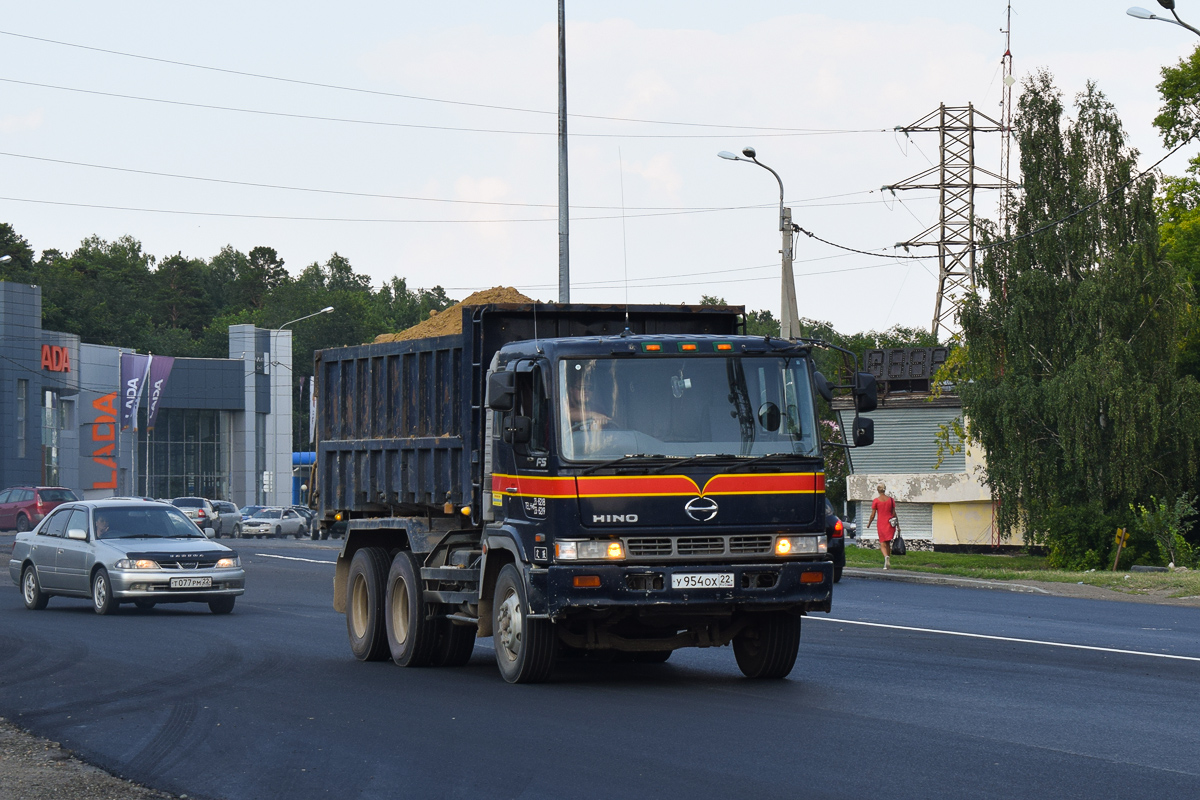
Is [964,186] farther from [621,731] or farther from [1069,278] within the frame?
[621,731]

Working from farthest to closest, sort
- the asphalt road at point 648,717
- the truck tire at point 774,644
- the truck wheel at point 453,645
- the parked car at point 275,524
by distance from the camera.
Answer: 1. the parked car at point 275,524
2. the truck wheel at point 453,645
3. the truck tire at point 774,644
4. the asphalt road at point 648,717

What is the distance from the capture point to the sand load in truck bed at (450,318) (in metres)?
16.8

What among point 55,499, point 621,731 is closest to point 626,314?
point 621,731

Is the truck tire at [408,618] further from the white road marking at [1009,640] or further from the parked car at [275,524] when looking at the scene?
the parked car at [275,524]

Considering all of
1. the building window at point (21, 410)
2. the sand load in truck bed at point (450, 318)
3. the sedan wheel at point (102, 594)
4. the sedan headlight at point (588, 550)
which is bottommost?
the sedan wheel at point (102, 594)

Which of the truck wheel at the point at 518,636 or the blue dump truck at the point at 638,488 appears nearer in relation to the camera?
the blue dump truck at the point at 638,488

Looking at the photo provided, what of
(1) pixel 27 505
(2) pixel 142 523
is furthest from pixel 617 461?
(1) pixel 27 505

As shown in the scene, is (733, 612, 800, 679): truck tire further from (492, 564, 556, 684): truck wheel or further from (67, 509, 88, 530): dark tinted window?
(67, 509, 88, 530): dark tinted window

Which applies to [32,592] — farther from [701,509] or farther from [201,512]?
[201,512]

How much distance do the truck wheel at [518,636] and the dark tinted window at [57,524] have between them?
12.0 metres

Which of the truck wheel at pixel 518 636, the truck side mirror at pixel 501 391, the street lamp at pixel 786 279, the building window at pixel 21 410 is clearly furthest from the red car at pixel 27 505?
the truck side mirror at pixel 501 391

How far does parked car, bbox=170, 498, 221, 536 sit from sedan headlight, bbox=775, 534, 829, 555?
48379 millimetres

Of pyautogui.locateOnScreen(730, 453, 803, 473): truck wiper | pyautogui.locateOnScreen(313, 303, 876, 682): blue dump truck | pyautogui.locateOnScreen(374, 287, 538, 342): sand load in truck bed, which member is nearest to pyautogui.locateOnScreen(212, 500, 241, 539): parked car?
pyautogui.locateOnScreen(374, 287, 538, 342): sand load in truck bed

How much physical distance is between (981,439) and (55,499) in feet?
117
